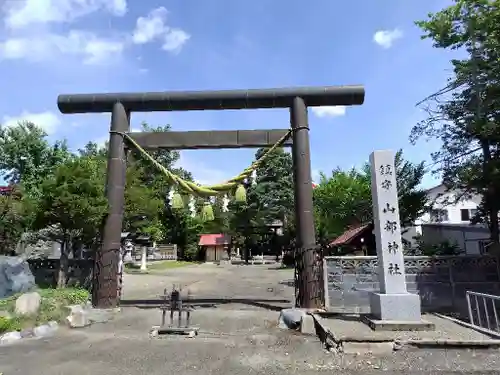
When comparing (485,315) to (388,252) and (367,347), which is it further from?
(367,347)

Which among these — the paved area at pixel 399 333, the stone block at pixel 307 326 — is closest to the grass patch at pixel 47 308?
the stone block at pixel 307 326

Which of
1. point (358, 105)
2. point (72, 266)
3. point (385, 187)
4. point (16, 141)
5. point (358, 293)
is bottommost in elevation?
point (358, 293)

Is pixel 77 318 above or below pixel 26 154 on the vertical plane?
below

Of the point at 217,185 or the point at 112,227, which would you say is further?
the point at 217,185

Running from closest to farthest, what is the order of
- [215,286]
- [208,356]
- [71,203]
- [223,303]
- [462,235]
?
1. [208,356]
2. [71,203]
3. [223,303]
4. [215,286]
5. [462,235]

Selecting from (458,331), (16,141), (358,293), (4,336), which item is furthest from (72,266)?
(16,141)

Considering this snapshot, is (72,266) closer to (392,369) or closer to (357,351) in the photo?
(357,351)

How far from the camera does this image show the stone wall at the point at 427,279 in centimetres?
1162

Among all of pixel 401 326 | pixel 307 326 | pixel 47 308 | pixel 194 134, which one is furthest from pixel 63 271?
pixel 401 326

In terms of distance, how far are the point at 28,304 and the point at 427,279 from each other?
38.0 feet

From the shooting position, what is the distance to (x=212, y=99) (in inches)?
484

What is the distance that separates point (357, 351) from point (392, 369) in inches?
38.5

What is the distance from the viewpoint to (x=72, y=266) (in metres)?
12.9

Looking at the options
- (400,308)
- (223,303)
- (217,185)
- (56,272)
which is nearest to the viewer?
(400,308)
